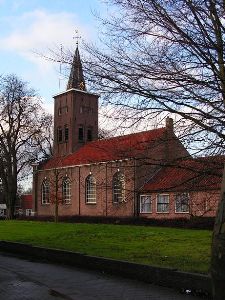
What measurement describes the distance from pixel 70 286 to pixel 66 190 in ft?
179

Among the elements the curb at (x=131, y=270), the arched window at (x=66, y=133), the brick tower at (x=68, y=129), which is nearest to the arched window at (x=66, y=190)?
the brick tower at (x=68, y=129)

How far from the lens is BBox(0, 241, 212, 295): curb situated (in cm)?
992

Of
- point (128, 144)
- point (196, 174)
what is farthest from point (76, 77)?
point (196, 174)

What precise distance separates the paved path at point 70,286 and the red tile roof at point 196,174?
253 centimetres

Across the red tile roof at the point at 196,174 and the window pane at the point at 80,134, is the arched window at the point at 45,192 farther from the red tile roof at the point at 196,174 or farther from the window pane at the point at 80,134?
the red tile roof at the point at 196,174

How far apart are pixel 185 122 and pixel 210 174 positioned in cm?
146

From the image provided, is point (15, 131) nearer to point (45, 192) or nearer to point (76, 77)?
point (45, 192)

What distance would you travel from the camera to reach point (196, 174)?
12.4 m

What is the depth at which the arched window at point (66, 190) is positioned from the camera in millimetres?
64375

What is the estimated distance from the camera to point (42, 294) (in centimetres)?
986

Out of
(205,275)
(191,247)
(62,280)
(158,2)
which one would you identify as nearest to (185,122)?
(158,2)

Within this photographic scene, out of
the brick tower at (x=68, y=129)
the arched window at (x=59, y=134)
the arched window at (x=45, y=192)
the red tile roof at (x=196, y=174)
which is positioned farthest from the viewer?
the arched window at (x=59, y=134)

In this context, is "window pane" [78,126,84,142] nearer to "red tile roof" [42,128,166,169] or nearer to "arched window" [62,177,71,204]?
"arched window" [62,177,71,204]

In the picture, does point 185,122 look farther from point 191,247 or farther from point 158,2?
point 191,247
